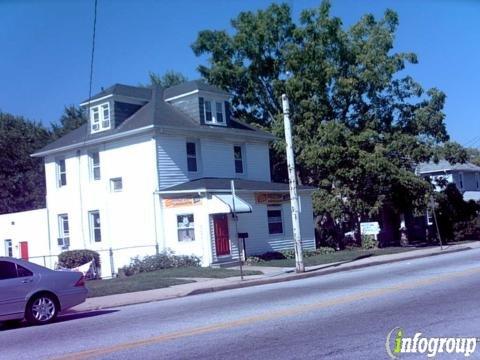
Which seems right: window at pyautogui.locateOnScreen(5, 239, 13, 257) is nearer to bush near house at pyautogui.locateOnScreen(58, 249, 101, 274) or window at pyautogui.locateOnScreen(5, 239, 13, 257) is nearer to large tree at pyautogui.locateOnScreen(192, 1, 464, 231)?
bush near house at pyautogui.locateOnScreen(58, 249, 101, 274)

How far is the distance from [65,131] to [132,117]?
866 inches

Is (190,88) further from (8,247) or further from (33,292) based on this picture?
(33,292)

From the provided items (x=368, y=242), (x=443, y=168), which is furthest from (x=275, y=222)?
(x=443, y=168)

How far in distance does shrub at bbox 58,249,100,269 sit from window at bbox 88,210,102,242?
1507 millimetres

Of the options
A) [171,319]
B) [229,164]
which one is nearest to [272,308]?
[171,319]

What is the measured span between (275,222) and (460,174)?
2732 centimetres

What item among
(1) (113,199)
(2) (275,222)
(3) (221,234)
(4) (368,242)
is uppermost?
(1) (113,199)

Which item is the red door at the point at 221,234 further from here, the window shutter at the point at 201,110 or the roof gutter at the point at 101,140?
the window shutter at the point at 201,110

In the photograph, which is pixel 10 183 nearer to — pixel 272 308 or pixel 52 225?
pixel 52 225

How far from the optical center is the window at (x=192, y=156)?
30.4 metres

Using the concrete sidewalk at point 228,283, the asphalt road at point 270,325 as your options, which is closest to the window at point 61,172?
the concrete sidewalk at point 228,283

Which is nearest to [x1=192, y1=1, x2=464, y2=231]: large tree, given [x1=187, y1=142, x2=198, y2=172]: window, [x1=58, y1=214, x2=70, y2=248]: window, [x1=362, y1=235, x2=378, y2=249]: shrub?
[x1=362, y1=235, x2=378, y2=249]: shrub

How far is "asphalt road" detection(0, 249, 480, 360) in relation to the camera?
8.43m

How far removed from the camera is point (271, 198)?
100 feet
